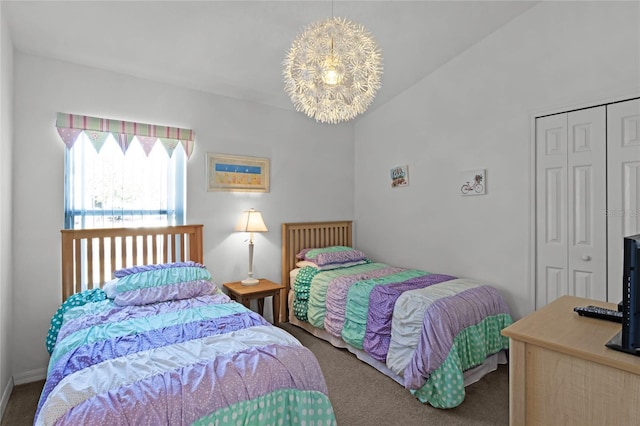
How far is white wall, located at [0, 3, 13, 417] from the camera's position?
208cm

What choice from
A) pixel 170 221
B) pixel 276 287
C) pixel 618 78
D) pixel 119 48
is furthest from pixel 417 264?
pixel 119 48

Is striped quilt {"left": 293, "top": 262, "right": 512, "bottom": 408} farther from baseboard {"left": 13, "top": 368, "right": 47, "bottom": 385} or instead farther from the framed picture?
baseboard {"left": 13, "top": 368, "right": 47, "bottom": 385}

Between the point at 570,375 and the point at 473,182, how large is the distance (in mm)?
2395

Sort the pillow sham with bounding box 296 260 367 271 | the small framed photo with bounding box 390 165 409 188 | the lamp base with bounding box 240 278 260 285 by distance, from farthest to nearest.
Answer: the small framed photo with bounding box 390 165 409 188
the pillow sham with bounding box 296 260 367 271
the lamp base with bounding box 240 278 260 285

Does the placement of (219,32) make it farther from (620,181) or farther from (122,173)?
(620,181)

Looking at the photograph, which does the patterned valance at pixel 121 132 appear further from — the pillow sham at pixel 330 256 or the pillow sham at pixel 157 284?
the pillow sham at pixel 330 256

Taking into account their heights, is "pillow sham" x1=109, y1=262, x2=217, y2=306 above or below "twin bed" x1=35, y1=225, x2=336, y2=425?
above

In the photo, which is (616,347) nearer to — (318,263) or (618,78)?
(618,78)

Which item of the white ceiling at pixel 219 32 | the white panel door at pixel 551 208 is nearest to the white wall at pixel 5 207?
the white ceiling at pixel 219 32

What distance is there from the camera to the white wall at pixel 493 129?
252cm

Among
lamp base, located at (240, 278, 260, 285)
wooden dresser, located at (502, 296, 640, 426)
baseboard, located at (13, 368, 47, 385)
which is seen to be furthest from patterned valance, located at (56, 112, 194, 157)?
wooden dresser, located at (502, 296, 640, 426)

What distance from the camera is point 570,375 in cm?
112

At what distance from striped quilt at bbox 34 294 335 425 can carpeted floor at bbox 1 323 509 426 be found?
2.52 ft

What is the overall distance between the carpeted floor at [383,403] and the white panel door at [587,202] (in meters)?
0.99
